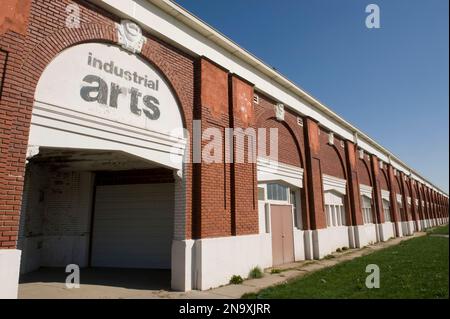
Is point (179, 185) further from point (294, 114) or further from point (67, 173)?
point (294, 114)

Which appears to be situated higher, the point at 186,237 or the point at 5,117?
the point at 5,117

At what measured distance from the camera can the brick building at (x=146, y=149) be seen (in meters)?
6.35

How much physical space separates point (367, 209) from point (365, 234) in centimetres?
339

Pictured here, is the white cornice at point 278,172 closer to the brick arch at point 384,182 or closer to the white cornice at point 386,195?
the white cornice at point 386,195

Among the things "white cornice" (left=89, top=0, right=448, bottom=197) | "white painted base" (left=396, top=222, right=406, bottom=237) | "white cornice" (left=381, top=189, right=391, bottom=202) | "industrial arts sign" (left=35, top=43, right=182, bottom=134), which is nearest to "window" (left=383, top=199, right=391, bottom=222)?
"white cornice" (left=381, top=189, right=391, bottom=202)

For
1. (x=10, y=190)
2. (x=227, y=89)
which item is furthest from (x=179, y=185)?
(x=10, y=190)

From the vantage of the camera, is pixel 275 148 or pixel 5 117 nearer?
pixel 5 117

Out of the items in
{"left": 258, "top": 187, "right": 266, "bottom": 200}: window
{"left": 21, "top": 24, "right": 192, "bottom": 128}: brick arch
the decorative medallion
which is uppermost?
the decorative medallion

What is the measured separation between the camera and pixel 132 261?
486 inches

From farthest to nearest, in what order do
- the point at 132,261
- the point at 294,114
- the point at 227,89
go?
the point at 294,114, the point at 132,261, the point at 227,89

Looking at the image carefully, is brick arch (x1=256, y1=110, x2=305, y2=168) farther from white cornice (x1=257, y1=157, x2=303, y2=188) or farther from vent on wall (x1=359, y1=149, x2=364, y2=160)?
vent on wall (x1=359, y1=149, x2=364, y2=160)

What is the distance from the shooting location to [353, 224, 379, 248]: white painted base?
68.0 ft

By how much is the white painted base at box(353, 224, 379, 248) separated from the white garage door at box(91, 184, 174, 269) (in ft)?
43.6

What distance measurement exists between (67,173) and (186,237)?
6.68 metres
